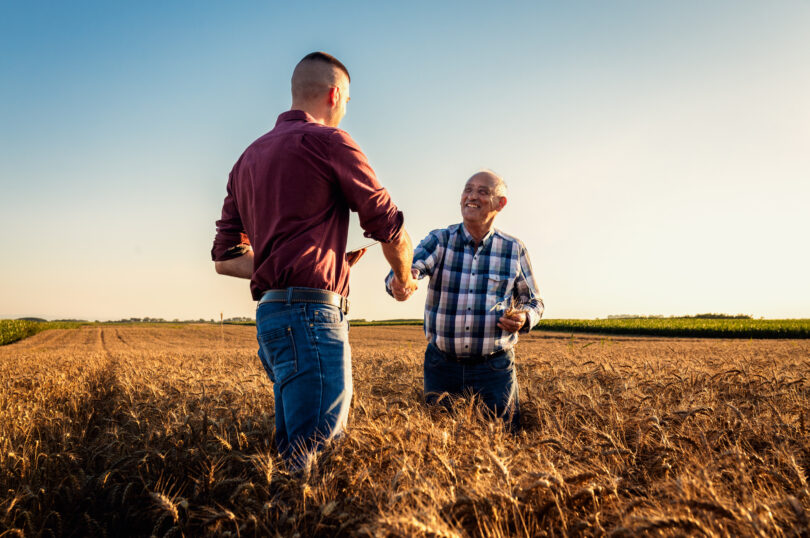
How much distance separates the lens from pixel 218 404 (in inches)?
163

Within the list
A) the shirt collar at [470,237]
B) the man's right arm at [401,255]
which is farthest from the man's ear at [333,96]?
the shirt collar at [470,237]

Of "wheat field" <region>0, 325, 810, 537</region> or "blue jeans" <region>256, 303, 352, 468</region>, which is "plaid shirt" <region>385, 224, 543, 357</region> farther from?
"blue jeans" <region>256, 303, 352, 468</region>

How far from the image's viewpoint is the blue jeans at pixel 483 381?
401 centimetres

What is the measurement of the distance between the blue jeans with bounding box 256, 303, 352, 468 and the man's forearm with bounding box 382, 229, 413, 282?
1.40 ft

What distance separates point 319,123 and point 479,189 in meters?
1.86

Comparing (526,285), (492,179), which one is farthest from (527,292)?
(492,179)

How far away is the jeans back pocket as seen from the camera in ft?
7.18

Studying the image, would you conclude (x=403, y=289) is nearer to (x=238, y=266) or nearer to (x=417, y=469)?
(x=238, y=266)

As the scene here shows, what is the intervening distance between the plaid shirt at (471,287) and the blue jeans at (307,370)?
5.84 ft

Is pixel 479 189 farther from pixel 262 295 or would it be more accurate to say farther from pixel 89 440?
pixel 89 440

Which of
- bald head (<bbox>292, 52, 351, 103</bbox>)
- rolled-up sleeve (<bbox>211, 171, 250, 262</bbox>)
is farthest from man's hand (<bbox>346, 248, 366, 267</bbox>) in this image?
bald head (<bbox>292, 52, 351, 103</bbox>)

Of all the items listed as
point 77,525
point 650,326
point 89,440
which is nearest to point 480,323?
point 77,525

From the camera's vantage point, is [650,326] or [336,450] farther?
[650,326]

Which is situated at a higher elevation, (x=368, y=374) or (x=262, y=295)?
(x=262, y=295)
